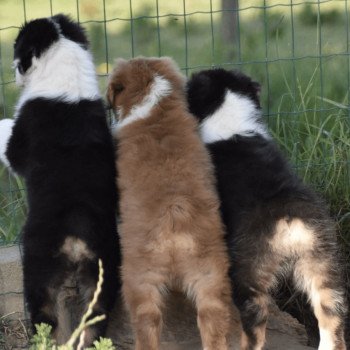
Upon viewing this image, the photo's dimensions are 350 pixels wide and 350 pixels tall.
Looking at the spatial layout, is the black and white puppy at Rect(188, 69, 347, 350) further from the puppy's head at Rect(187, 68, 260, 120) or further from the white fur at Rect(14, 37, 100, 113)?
the white fur at Rect(14, 37, 100, 113)

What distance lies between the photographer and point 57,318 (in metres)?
5.09

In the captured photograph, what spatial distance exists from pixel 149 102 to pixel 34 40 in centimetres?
76

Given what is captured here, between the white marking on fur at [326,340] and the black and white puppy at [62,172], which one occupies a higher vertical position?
the black and white puppy at [62,172]

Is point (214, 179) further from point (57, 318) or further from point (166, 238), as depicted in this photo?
point (57, 318)

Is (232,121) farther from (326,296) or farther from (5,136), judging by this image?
(5,136)

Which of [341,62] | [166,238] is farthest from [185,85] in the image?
[341,62]

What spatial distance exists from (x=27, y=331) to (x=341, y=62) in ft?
10.6

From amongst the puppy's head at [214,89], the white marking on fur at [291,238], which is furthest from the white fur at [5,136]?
the white marking on fur at [291,238]

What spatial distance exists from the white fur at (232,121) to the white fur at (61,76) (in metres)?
0.63

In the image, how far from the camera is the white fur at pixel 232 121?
5344 mm

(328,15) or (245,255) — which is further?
(328,15)

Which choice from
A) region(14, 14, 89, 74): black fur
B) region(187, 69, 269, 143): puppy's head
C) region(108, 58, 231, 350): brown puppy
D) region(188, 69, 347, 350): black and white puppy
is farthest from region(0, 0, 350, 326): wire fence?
region(188, 69, 347, 350): black and white puppy

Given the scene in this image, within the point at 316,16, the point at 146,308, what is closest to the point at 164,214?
the point at 146,308

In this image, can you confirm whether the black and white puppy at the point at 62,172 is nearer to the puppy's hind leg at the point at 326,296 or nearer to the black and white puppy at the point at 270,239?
the black and white puppy at the point at 270,239
